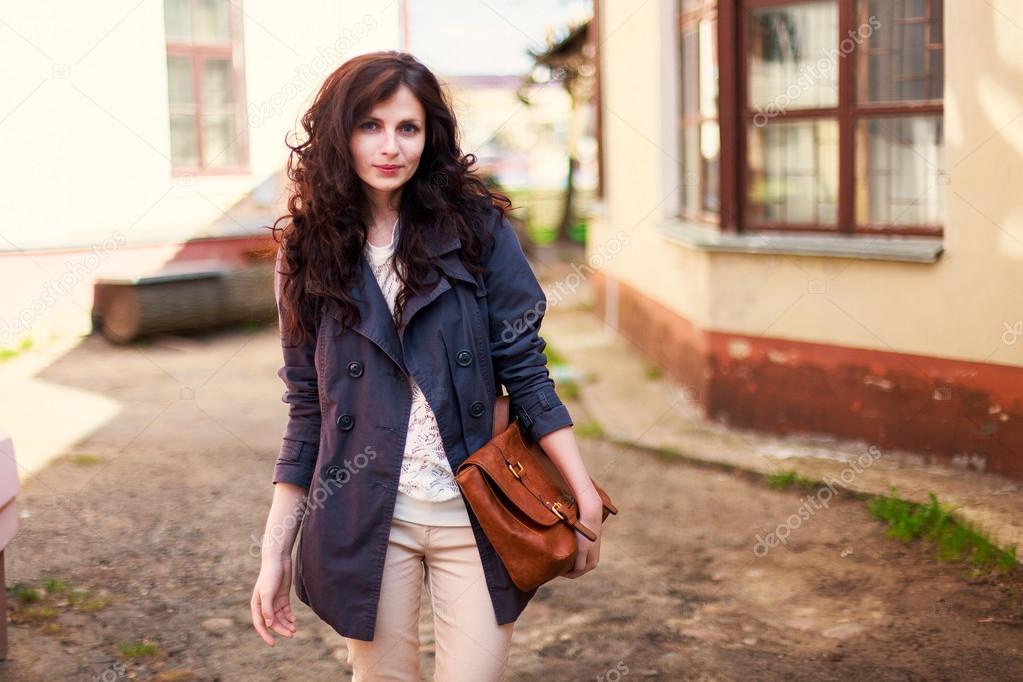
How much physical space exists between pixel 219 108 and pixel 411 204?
9380 mm

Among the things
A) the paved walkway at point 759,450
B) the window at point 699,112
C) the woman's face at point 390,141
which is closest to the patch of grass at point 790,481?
the paved walkway at point 759,450

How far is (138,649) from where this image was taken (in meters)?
3.79

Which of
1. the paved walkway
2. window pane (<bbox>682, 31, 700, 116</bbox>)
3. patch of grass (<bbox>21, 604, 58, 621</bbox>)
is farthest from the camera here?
window pane (<bbox>682, 31, 700, 116</bbox>)

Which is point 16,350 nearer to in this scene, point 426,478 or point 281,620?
point 281,620

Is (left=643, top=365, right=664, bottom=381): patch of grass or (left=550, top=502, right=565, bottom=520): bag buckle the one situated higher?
(left=550, top=502, right=565, bottom=520): bag buckle

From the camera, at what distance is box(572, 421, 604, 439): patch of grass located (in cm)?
666

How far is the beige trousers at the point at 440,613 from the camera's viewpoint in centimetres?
214

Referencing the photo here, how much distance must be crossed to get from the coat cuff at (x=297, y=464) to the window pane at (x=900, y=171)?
4258 mm

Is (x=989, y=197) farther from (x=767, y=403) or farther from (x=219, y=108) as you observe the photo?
(x=219, y=108)

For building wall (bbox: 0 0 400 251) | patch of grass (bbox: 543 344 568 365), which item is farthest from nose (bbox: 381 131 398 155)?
building wall (bbox: 0 0 400 251)

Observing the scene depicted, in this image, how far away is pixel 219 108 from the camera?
1105 centimetres

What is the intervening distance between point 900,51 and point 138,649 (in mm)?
4417

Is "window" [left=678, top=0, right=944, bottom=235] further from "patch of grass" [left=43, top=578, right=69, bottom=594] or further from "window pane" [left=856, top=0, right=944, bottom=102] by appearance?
"patch of grass" [left=43, top=578, right=69, bottom=594]

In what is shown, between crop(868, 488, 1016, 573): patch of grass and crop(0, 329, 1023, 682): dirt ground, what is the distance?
78 mm
